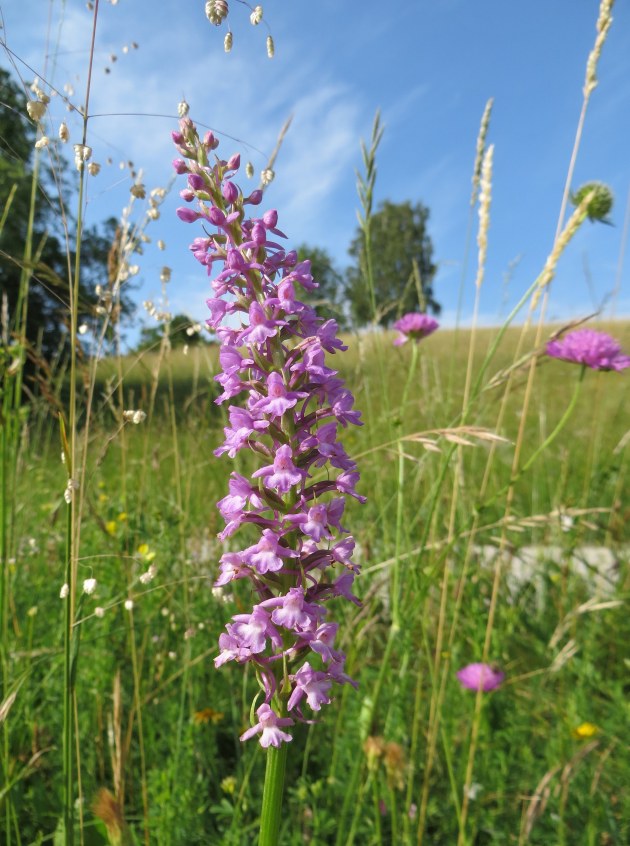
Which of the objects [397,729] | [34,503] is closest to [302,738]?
[397,729]

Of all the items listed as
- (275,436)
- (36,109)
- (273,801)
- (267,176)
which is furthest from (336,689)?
(36,109)

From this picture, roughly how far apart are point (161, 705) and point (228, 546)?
0.83 m

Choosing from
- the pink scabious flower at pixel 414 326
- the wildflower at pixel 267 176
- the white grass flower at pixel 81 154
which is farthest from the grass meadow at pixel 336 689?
the pink scabious flower at pixel 414 326

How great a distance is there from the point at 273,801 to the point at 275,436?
22.9 inches

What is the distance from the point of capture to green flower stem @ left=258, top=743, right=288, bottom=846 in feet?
3.30

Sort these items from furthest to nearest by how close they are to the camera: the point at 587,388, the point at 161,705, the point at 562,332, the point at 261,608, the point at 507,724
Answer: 1. the point at 587,388
2. the point at 507,724
3. the point at 161,705
4. the point at 562,332
5. the point at 261,608

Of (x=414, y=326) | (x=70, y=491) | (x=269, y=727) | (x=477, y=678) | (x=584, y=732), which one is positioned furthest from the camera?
(x=414, y=326)

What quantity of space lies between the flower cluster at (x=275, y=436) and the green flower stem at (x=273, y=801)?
0.04m

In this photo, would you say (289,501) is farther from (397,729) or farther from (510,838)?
(510,838)

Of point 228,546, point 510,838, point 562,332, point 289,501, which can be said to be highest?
point 562,332

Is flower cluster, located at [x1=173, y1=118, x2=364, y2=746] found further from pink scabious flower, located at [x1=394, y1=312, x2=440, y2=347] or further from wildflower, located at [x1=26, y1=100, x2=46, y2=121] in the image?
pink scabious flower, located at [x1=394, y1=312, x2=440, y2=347]

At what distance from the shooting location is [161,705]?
2.54 metres

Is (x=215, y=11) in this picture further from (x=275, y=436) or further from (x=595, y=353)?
(x=595, y=353)

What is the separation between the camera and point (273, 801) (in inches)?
39.7
